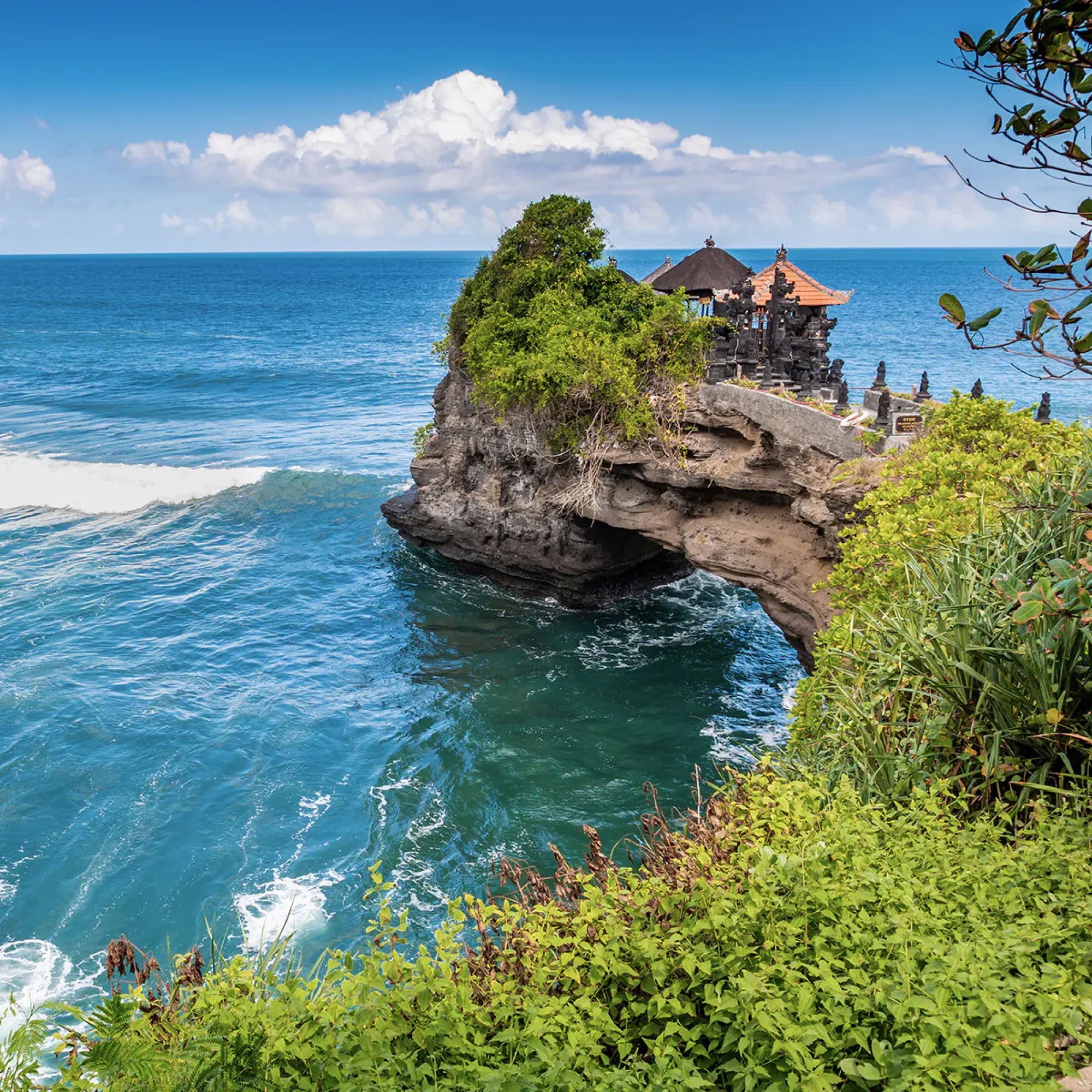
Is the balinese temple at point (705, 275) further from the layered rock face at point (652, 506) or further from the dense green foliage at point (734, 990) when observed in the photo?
the dense green foliage at point (734, 990)

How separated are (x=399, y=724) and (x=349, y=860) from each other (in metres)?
3.88

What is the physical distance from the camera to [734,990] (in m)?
5.00

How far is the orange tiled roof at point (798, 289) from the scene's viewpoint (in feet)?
74.5

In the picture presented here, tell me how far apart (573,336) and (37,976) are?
50.6 ft

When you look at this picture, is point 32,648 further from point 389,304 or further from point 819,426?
point 389,304

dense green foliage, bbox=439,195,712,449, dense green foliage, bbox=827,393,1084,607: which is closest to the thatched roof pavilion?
dense green foliage, bbox=439,195,712,449

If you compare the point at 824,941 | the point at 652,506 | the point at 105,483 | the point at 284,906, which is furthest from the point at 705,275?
the point at 105,483

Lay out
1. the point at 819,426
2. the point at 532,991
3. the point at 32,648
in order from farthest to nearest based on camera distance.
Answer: the point at 32,648 < the point at 819,426 < the point at 532,991

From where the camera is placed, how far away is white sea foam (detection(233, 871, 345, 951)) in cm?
1162

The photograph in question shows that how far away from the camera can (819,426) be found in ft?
53.5

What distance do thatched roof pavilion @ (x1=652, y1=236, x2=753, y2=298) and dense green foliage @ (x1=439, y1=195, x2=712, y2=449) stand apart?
1653mm

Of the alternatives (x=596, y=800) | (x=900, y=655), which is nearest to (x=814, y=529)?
(x=596, y=800)

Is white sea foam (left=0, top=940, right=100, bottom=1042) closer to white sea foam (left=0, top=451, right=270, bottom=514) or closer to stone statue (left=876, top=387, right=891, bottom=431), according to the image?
stone statue (left=876, top=387, right=891, bottom=431)

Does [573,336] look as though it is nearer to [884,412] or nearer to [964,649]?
[884,412]
